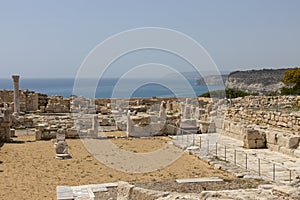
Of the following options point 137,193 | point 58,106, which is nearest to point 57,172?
point 137,193

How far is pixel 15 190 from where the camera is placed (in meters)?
10.5

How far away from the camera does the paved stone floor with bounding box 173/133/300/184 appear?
12.0 m

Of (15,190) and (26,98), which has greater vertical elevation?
(26,98)

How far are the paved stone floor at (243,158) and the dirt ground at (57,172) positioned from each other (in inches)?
28.2

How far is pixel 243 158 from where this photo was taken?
1448cm

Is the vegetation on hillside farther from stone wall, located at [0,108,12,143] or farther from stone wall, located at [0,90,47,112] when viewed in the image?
stone wall, located at [0,108,12,143]

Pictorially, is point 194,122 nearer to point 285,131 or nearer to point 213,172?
point 285,131

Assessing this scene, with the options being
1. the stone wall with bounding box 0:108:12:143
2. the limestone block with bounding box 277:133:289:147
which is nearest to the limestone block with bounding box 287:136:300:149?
the limestone block with bounding box 277:133:289:147

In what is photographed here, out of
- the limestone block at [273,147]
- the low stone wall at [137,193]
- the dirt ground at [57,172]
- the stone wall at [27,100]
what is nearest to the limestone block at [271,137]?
the limestone block at [273,147]

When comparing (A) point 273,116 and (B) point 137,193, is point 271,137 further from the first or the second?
(B) point 137,193

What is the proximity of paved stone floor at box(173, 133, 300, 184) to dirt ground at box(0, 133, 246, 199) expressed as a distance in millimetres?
716

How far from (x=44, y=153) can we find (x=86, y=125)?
7455 millimetres

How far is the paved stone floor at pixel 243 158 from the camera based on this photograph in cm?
1203

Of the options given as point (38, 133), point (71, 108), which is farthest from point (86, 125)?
point (71, 108)
